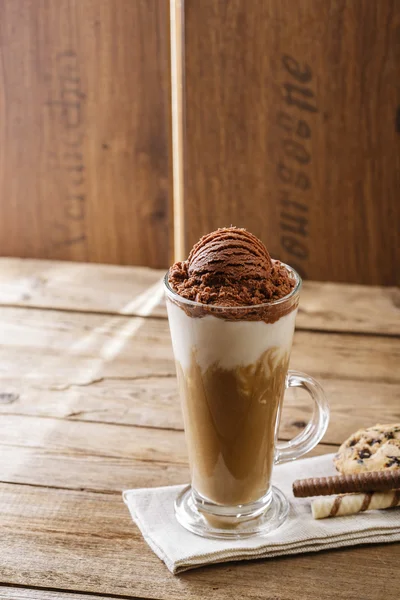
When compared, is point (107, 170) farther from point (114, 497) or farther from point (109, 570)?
point (109, 570)

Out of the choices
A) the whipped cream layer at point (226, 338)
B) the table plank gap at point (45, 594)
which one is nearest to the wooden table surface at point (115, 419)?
the table plank gap at point (45, 594)

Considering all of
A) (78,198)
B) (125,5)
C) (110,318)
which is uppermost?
(125,5)

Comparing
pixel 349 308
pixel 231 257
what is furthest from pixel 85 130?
pixel 231 257

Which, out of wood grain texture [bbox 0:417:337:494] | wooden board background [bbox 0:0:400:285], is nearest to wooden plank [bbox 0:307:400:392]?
wood grain texture [bbox 0:417:337:494]

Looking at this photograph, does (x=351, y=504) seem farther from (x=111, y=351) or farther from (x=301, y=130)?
Answer: (x=301, y=130)

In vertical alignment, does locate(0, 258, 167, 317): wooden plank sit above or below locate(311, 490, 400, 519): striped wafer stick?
below

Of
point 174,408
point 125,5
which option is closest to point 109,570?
point 174,408

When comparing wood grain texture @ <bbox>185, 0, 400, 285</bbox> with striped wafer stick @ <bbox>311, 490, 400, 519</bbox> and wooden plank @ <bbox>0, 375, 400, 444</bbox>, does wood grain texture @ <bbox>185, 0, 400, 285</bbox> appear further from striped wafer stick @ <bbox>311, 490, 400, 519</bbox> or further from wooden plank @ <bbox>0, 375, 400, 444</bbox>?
striped wafer stick @ <bbox>311, 490, 400, 519</bbox>
